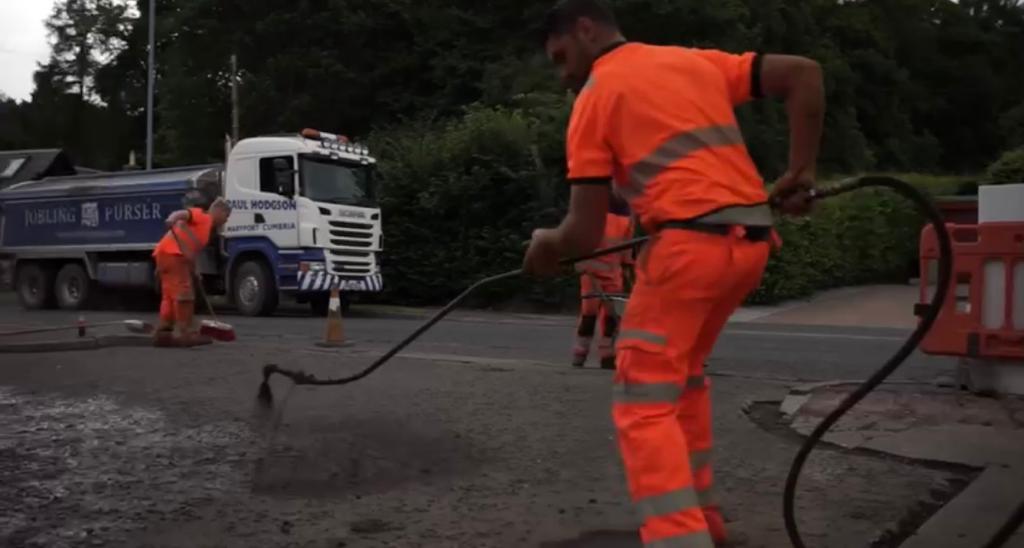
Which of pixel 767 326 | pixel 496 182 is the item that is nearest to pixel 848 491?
pixel 767 326

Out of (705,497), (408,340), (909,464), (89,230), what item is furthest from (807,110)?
(89,230)

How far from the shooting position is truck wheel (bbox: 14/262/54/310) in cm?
2289

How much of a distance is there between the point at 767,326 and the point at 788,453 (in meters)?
10.8

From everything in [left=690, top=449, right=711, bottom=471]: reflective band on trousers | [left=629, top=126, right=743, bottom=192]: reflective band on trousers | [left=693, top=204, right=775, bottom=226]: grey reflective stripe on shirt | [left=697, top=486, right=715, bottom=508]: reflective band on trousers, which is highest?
[left=629, top=126, right=743, bottom=192]: reflective band on trousers

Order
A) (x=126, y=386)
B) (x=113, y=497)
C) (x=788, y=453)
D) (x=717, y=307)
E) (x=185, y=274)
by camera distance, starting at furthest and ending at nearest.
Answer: (x=185, y=274) → (x=126, y=386) → (x=788, y=453) → (x=113, y=497) → (x=717, y=307)

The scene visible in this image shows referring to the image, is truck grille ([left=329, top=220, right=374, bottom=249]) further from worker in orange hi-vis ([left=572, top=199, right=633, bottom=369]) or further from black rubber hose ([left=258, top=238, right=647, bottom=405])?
black rubber hose ([left=258, top=238, right=647, bottom=405])

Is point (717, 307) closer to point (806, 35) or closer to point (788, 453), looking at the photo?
point (788, 453)

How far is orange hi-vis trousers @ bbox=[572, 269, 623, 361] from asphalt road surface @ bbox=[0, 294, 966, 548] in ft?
1.03

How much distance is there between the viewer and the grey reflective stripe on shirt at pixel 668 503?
3.17 m

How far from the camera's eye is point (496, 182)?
20.8m

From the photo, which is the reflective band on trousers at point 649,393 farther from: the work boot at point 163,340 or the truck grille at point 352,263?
the truck grille at point 352,263

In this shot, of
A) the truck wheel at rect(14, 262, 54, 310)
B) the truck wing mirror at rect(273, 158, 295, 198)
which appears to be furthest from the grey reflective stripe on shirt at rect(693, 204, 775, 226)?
the truck wheel at rect(14, 262, 54, 310)

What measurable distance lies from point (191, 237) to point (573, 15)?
8.87 meters

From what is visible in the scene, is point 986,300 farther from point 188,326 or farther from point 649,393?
point 188,326
